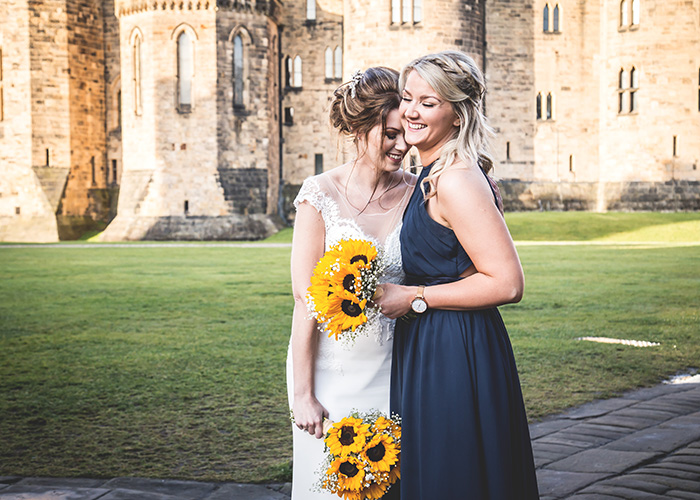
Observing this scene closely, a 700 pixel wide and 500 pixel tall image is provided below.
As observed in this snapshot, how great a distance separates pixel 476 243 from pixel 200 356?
5.75 m

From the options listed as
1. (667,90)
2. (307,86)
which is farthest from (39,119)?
(667,90)

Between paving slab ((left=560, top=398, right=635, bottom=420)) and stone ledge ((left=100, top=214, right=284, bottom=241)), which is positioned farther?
stone ledge ((left=100, top=214, right=284, bottom=241))

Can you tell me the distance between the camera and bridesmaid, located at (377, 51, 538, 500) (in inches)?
100

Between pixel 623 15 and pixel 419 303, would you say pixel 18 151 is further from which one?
pixel 419 303

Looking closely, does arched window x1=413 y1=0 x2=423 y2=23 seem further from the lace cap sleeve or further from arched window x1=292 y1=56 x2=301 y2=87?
the lace cap sleeve

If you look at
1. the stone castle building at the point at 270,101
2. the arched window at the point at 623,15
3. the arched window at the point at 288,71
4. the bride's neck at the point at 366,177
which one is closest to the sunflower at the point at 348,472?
the bride's neck at the point at 366,177

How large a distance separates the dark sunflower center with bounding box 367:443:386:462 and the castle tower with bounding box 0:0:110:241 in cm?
3447

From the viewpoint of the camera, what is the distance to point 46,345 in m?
8.40

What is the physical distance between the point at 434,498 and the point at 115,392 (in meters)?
4.46

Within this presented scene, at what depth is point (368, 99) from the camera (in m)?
2.97

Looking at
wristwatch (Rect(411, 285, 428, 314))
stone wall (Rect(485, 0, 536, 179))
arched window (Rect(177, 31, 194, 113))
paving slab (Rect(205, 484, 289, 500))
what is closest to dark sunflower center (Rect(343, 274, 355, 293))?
wristwatch (Rect(411, 285, 428, 314))

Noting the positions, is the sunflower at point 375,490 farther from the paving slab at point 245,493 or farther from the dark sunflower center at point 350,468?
the paving slab at point 245,493

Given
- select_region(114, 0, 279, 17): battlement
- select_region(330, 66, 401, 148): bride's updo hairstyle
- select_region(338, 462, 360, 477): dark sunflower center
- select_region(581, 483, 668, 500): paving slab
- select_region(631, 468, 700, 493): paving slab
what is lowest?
select_region(581, 483, 668, 500): paving slab

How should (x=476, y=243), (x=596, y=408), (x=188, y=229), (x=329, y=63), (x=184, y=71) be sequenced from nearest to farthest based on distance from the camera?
(x=476, y=243)
(x=596, y=408)
(x=188, y=229)
(x=184, y=71)
(x=329, y=63)
